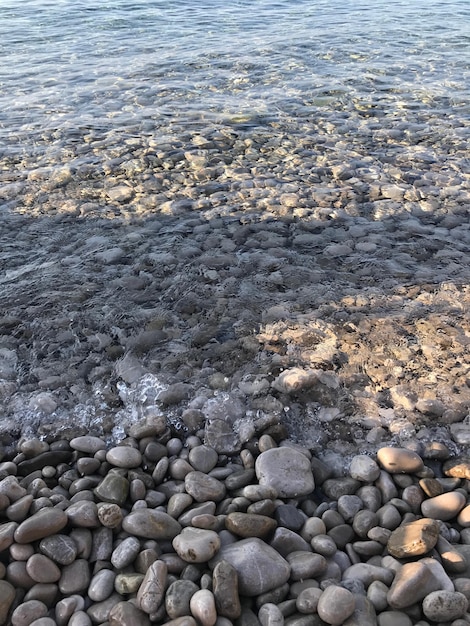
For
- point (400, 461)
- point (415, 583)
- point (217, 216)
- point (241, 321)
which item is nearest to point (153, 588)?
point (415, 583)

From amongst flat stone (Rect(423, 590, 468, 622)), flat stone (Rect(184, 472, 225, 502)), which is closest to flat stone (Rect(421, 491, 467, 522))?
flat stone (Rect(423, 590, 468, 622))

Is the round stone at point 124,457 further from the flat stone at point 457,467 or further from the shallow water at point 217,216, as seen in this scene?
the flat stone at point 457,467

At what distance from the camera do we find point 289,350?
391cm

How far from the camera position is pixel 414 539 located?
2.46m

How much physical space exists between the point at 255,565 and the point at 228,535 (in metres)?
0.24

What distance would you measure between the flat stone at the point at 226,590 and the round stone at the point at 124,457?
86 centimetres

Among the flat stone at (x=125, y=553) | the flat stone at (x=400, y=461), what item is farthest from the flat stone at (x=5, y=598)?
the flat stone at (x=400, y=461)

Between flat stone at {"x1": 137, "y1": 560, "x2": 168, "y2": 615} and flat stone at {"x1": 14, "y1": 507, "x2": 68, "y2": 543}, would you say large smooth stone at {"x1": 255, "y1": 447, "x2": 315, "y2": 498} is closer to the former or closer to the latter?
flat stone at {"x1": 137, "y1": 560, "x2": 168, "y2": 615}

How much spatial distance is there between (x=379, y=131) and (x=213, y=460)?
6117 mm

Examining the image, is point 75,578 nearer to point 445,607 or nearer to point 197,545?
point 197,545

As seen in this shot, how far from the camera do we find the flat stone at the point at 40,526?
2.48 meters

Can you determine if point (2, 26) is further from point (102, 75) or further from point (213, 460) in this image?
point (213, 460)

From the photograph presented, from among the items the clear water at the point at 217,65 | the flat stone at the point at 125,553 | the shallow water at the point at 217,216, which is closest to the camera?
the flat stone at the point at 125,553

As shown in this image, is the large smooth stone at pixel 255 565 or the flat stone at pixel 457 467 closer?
the large smooth stone at pixel 255 565
